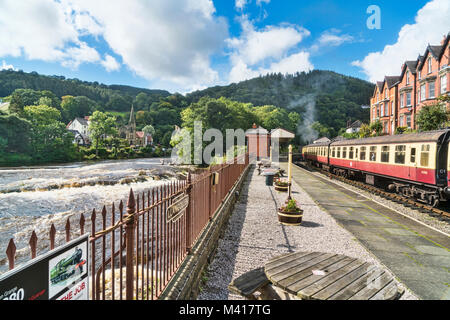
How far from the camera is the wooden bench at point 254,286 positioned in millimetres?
3041

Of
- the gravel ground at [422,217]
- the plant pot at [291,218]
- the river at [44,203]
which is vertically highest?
the plant pot at [291,218]

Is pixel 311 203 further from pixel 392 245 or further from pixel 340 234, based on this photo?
pixel 392 245

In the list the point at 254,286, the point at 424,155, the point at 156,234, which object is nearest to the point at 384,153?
the point at 424,155

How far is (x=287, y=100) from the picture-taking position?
15375 cm

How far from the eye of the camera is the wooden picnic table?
98.3 inches

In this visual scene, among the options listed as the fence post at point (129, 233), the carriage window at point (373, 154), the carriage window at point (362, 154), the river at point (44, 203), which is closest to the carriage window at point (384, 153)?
the carriage window at point (373, 154)

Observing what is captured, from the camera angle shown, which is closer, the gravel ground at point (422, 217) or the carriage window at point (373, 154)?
the gravel ground at point (422, 217)

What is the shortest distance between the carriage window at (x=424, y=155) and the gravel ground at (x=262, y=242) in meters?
4.52

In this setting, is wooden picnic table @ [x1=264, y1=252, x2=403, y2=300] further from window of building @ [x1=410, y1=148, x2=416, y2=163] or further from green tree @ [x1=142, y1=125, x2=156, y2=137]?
green tree @ [x1=142, y1=125, x2=156, y2=137]

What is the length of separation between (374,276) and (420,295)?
169 centimetres

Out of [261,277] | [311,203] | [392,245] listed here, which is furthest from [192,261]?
[311,203]

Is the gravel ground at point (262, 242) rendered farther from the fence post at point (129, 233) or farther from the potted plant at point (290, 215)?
the fence post at point (129, 233)

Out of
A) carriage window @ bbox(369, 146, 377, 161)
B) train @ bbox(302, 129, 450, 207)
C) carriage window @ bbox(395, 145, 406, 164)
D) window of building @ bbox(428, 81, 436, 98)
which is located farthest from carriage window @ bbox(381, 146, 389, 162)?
window of building @ bbox(428, 81, 436, 98)

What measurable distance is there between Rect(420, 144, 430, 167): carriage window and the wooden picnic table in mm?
8773
